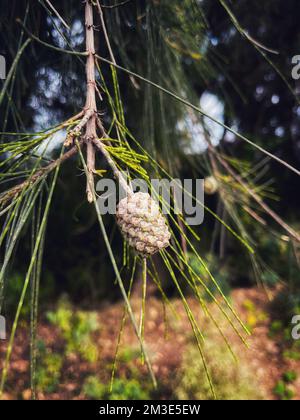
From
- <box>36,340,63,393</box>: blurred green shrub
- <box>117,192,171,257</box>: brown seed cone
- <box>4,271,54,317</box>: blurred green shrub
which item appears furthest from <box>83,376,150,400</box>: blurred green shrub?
<box>117,192,171,257</box>: brown seed cone

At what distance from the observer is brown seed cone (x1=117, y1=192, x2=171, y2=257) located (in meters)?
0.46

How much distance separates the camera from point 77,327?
2.42 m

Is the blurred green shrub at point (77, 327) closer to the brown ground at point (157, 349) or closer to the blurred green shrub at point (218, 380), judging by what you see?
the brown ground at point (157, 349)

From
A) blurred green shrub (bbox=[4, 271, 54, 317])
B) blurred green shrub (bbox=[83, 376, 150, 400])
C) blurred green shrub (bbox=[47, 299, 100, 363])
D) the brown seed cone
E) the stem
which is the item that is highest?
the stem

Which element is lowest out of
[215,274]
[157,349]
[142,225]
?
[157,349]

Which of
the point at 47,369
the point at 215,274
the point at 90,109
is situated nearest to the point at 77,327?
the point at 47,369

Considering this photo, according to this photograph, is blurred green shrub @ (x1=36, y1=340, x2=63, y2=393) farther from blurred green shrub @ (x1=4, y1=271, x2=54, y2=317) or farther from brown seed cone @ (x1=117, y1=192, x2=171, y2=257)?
brown seed cone @ (x1=117, y1=192, x2=171, y2=257)

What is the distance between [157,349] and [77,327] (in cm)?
54

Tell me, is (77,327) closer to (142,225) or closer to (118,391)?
(118,391)

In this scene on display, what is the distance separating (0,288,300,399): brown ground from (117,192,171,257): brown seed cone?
64.0 inches

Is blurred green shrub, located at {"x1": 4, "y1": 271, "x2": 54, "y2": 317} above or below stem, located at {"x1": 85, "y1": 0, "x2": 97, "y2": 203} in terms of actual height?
below

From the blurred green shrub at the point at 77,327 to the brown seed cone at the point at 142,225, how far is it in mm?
1917
